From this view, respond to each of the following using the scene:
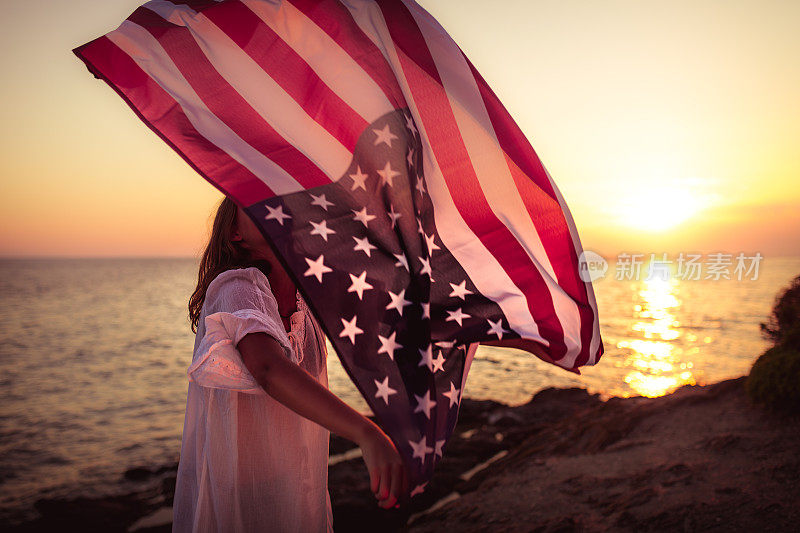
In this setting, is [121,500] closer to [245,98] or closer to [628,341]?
[245,98]

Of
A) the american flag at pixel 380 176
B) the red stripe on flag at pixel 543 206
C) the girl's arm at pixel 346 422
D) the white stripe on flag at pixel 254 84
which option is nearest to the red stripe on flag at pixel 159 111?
the american flag at pixel 380 176

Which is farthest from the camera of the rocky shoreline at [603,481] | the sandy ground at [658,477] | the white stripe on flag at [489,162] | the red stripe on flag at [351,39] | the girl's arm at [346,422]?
the rocky shoreline at [603,481]

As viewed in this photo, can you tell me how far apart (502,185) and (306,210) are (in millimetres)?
A: 1067

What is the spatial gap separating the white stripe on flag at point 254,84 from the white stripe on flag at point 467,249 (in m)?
0.45

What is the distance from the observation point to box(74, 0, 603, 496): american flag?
186cm

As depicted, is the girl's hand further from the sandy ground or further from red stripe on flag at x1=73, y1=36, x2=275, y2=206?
the sandy ground

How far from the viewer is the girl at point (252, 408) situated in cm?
141

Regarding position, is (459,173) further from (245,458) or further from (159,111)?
(245,458)

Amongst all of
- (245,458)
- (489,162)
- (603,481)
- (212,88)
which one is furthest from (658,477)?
(212,88)

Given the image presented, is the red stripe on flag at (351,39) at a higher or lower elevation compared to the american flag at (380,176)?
higher

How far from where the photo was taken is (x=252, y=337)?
4.94ft

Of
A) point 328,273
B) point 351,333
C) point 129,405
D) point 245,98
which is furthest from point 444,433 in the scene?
point 129,405

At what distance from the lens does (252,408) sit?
6.57 ft

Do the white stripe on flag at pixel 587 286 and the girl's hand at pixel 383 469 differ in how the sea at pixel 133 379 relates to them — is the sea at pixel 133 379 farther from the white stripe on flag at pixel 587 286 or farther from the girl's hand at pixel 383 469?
the girl's hand at pixel 383 469
